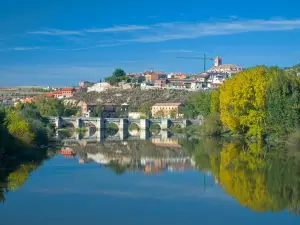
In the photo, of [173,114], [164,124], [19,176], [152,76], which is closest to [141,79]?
[152,76]

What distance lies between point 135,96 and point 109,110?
33.5ft

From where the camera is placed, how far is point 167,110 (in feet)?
304

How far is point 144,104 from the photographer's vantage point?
103 m

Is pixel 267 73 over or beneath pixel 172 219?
over

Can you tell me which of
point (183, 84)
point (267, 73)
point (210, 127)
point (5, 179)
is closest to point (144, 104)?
point (183, 84)

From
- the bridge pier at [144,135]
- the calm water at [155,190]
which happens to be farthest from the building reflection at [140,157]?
the bridge pier at [144,135]

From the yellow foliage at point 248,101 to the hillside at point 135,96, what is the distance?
57.6 meters

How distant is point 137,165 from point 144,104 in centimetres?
7138

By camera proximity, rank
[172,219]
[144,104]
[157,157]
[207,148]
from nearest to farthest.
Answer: [172,219] → [157,157] → [207,148] → [144,104]

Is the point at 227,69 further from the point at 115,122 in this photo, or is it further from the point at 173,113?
the point at 115,122

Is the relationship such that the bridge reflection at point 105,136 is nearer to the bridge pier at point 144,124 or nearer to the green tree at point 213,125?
the bridge pier at point 144,124

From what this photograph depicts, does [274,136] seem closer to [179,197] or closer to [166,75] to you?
[179,197]

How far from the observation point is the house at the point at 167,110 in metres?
89.0

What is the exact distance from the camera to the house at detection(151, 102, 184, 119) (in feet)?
292
